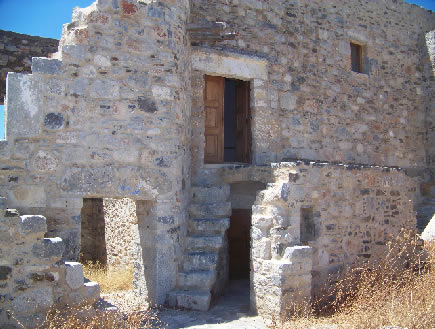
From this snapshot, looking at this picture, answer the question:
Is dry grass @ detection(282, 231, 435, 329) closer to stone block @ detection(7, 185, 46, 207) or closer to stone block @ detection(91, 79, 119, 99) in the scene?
stone block @ detection(7, 185, 46, 207)

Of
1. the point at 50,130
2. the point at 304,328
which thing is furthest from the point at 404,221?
the point at 50,130

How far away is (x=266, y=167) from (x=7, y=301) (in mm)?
3497

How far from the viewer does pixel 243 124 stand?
7773mm

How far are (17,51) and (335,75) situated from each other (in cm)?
615

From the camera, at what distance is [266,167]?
5.86 metres

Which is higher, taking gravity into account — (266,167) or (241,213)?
(266,167)

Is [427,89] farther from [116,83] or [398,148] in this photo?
[116,83]

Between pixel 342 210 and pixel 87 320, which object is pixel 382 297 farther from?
pixel 87 320

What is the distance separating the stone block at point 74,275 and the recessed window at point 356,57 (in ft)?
23.6

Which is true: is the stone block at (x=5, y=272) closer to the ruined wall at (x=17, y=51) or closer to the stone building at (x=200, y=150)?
the stone building at (x=200, y=150)

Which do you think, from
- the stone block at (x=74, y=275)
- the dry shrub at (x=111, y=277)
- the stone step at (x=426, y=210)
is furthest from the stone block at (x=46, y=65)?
the stone step at (x=426, y=210)

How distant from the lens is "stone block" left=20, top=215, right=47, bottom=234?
12.8 ft

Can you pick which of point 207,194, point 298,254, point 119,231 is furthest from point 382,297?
point 119,231

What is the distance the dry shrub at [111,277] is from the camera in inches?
264
